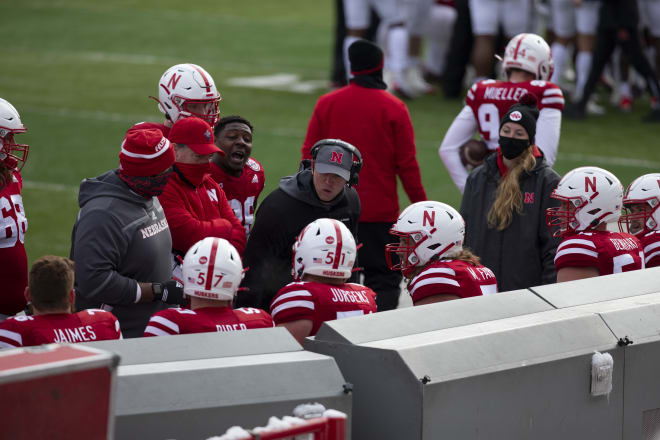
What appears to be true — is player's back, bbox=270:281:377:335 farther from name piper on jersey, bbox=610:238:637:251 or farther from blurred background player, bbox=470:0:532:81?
blurred background player, bbox=470:0:532:81

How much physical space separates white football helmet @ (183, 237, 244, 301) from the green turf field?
455 cm

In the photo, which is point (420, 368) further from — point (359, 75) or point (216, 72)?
point (216, 72)

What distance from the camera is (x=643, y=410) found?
4.40 metres

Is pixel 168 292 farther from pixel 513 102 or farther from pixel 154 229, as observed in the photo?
pixel 513 102

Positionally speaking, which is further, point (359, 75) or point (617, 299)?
point (359, 75)

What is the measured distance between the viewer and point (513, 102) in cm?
701

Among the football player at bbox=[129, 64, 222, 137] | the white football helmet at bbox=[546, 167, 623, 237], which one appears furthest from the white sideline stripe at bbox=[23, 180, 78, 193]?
the white football helmet at bbox=[546, 167, 623, 237]

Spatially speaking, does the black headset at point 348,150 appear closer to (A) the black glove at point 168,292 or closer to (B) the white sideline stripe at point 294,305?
(A) the black glove at point 168,292

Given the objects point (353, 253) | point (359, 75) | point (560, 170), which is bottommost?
point (560, 170)

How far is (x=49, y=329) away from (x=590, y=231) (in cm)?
271

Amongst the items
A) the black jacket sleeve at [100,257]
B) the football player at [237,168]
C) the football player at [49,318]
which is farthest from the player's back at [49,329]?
the football player at [237,168]

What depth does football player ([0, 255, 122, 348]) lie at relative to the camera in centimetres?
410

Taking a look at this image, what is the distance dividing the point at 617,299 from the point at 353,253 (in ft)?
3.62

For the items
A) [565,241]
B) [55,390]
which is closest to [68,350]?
[55,390]
